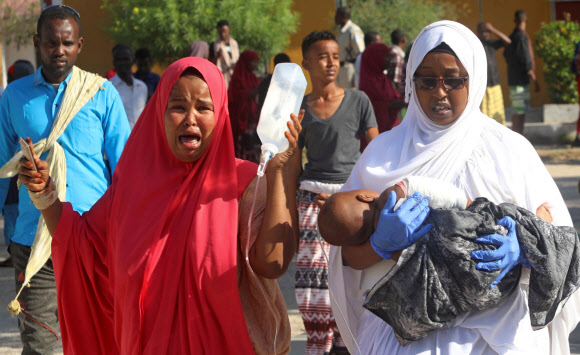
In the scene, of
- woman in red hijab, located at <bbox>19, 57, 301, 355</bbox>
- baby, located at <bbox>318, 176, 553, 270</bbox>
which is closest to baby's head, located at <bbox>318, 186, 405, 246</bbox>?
baby, located at <bbox>318, 176, 553, 270</bbox>

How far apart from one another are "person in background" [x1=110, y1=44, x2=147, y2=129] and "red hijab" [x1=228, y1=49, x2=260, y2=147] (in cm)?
193

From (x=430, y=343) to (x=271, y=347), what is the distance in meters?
0.62

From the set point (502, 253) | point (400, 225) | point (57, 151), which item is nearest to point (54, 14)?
point (57, 151)

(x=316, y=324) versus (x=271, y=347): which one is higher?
(x=271, y=347)

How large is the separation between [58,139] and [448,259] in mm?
2454

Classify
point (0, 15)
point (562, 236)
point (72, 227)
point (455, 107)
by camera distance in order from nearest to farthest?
point (562, 236), point (455, 107), point (72, 227), point (0, 15)

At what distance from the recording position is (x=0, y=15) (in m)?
18.6

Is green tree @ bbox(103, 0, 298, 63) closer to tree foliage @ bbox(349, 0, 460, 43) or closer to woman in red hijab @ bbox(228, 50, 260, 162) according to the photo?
tree foliage @ bbox(349, 0, 460, 43)

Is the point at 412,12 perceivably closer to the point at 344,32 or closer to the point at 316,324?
the point at 344,32

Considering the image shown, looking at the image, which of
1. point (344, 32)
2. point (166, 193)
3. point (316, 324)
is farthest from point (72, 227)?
point (344, 32)

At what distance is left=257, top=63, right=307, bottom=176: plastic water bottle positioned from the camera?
3.19 metres

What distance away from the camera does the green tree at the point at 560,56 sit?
1691cm

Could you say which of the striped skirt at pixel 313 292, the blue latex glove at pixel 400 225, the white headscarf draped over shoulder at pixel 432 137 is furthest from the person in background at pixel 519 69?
the blue latex glove at pixel 400 225

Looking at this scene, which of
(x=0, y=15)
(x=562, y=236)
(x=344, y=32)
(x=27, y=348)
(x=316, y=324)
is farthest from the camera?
(x=0, y=15)
